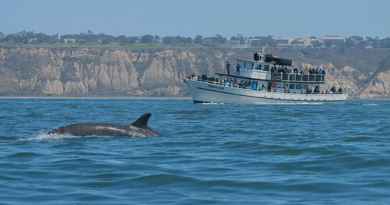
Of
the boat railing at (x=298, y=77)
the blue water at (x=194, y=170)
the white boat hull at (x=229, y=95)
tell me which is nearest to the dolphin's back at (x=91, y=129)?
the blue water at (x=194, y=170)

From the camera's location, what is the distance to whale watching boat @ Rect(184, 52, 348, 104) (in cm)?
11338

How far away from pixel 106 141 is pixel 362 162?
419 inches

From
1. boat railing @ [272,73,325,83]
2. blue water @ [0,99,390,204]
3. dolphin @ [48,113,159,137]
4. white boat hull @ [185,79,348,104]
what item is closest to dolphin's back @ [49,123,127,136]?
dolphin @ [48,113,159,137]

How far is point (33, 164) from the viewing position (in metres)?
28.0

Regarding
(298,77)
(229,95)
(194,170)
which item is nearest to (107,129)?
(194,170)

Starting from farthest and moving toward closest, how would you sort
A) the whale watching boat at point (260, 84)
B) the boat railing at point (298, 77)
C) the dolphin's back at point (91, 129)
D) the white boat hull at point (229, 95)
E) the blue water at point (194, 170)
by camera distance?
the boat railing at point (298, 77)
the whale watching boat at point (260, 84)
the white boat hull at point (229, 95)
the dolphin's back at point (91, 129)
the blue water at point (194, 170)

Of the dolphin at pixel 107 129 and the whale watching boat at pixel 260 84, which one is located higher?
the dolphin at pixel 107 129

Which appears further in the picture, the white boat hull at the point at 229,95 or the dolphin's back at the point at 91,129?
the white boat hull at the point at 229,95

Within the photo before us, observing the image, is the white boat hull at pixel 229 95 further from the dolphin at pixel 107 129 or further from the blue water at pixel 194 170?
the dolphin at pixel 107 129

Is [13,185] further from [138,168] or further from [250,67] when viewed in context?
[250,67]

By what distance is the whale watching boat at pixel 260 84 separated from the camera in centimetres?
11338

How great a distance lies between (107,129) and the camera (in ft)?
126

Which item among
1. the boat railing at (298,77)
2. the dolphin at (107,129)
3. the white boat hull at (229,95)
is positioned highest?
the dolphin at (107,129)

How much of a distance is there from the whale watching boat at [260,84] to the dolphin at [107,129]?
243ft
